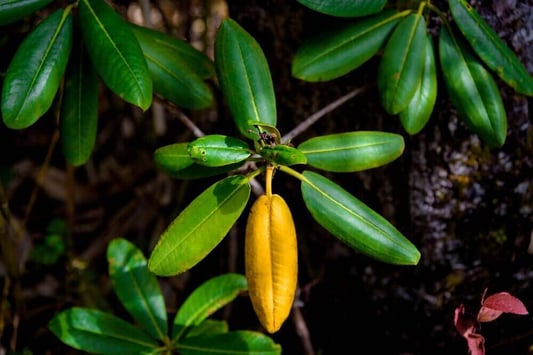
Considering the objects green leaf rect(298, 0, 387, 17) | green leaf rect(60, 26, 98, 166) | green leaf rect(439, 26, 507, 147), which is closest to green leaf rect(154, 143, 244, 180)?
green leaf rect(60, 26, 98, 166)

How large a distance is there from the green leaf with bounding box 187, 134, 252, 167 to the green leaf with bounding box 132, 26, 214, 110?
232mm

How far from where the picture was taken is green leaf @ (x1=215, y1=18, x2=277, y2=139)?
3.07 feet

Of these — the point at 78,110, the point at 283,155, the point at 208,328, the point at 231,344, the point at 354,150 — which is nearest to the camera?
the point at 283,155

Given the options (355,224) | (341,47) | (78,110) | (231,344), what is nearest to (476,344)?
(355,224)

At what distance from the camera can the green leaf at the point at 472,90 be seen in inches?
39.6

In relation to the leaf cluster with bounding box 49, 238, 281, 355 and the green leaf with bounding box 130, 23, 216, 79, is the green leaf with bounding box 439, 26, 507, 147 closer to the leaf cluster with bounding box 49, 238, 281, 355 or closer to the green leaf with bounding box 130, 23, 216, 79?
the green leaf with bounding box 130, 23, 216, 79

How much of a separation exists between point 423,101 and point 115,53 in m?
0.51

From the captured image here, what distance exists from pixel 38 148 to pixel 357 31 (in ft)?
5.18

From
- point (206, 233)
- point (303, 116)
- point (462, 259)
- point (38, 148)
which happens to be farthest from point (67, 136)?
point (38, 148)

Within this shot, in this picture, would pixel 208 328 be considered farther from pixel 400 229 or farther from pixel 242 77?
pixel 242 77

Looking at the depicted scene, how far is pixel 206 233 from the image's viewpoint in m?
0.88

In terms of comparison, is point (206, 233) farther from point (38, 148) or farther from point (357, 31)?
point (38, 148)

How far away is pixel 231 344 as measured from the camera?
1154 mm

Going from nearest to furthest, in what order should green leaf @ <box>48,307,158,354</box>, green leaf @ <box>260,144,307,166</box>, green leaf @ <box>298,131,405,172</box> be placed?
green leaf @ <box>260,144,307,166</box> < green leaf @ <box>298,131,405,172</box> < green leaf @ <box>48,307,158,354</box>
